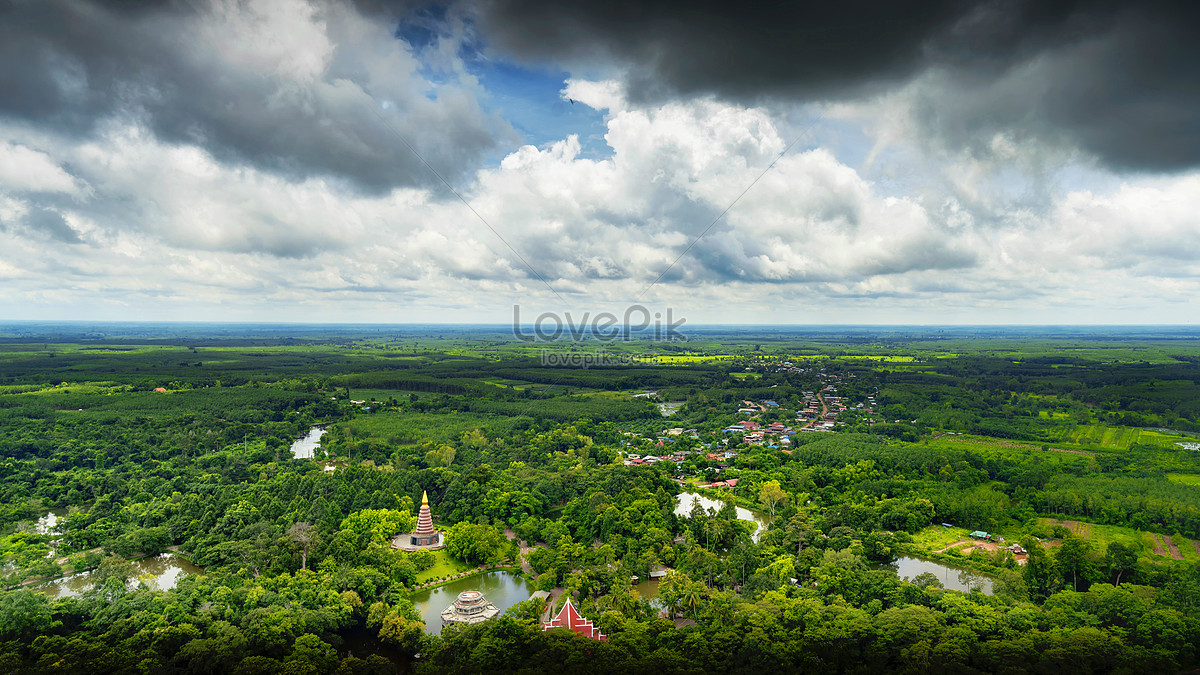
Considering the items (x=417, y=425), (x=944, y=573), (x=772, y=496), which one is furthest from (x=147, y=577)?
(x=944, y=573)

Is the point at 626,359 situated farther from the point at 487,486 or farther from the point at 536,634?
the point at 536,634

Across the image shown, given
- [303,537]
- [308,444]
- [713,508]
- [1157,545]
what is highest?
[303,537]

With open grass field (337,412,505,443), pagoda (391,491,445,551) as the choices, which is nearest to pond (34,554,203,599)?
pagoda (391,491,445,551)

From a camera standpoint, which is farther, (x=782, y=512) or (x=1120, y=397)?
(x=1120, y=397)

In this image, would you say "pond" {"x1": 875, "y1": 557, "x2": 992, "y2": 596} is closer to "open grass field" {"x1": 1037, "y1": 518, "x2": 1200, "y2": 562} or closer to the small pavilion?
"open grass field" {"x1": 1037, "y1": 518, "x2": 1200, "y2": 562}

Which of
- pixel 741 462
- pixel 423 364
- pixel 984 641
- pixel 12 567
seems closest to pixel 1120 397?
pixel 741 462

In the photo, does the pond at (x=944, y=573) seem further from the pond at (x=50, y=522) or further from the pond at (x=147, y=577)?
the pond at (x=50, y=522)

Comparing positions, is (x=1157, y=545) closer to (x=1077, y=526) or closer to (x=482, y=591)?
(x=1077, y=526)

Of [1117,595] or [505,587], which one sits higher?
[1117,595]
